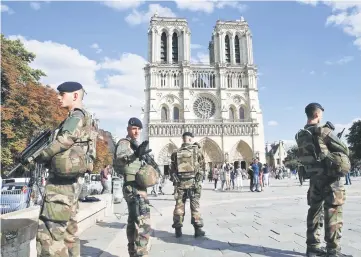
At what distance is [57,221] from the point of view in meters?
2.86

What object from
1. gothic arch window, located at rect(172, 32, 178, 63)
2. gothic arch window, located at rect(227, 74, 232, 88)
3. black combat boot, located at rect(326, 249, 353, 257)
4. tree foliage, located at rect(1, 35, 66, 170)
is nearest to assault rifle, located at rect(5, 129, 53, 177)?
black combat boot, located at rect(326, 249, 353, 257)

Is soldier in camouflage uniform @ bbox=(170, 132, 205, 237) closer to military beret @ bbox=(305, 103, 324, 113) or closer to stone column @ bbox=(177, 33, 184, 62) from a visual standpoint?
military beret @ bbox=(305, 103, 324, 113)

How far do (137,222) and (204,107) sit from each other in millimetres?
47990

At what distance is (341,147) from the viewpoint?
12.3ft

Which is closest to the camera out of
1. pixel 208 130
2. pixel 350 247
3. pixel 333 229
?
pixel 333 229

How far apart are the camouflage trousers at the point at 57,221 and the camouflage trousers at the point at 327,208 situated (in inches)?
107

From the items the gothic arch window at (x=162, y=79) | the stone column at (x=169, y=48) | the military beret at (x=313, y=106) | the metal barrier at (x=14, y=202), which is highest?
the stone column at (x=169, y=48)

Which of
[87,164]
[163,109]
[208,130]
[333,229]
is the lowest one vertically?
[333,229]

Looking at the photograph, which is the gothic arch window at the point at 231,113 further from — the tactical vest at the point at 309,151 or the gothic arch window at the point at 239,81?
the tactical vest at the point at 309,151

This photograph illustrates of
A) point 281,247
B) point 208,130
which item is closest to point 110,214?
point 281,247

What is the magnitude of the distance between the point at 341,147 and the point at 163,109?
47063mm

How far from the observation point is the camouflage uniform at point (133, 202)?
366 cm

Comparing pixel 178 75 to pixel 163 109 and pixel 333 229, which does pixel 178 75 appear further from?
pixel 333 229

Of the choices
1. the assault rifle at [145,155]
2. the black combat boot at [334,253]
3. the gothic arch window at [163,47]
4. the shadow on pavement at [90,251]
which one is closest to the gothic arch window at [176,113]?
the gothic arch window at [163,47]
